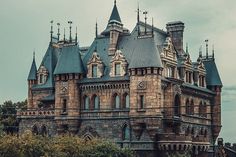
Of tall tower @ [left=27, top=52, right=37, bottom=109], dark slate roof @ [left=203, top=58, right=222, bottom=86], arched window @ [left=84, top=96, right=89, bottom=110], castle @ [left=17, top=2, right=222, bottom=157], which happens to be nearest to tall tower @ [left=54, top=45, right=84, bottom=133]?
castle @ [left=17, top=2, right=222, bottom=157]

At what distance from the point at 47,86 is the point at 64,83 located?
6.95m

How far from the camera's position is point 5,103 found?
102375 millimetres

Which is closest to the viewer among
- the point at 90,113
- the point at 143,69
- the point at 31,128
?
the point at 143,69

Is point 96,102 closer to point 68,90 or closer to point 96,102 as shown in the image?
point 96,102

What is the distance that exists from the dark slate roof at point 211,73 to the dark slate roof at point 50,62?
21.0 meters

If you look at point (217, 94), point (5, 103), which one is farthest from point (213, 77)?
point (5, 103)

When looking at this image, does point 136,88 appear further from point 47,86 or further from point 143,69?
point 47,86

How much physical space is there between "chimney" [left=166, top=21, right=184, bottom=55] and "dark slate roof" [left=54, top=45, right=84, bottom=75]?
12625 millimetres

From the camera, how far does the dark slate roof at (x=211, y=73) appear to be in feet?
296

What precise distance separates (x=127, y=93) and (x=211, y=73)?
785 inches

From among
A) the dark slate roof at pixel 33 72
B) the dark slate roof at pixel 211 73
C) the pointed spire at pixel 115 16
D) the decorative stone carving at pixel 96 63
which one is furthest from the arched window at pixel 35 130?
the dark slate roof at pixel 211 73

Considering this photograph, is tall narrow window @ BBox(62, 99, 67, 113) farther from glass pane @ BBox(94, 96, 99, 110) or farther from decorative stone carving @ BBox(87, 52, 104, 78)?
decorative stone carving @ BBox(87, 52, 104, 78)

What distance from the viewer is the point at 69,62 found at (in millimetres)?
80125

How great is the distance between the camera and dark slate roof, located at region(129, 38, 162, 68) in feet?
240
